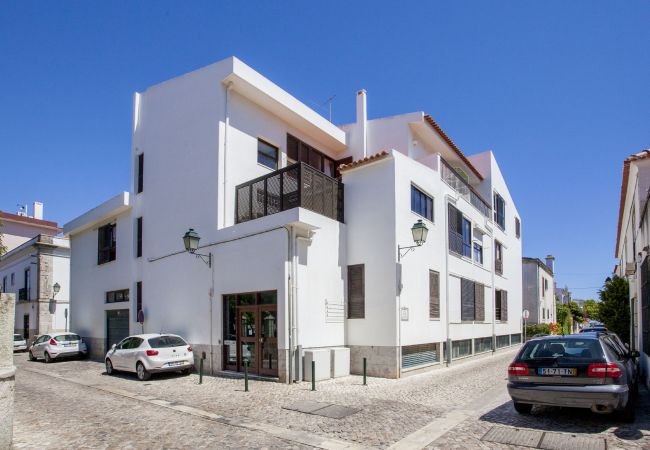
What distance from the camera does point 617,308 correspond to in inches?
720

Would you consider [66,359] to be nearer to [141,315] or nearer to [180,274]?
[141,315]

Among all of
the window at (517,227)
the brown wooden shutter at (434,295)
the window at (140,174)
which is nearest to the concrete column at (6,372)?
the brown wooden shutter at (434,295)

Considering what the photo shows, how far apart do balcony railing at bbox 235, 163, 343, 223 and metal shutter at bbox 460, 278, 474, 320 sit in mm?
6845

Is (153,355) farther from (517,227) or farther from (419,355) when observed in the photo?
(517,227)

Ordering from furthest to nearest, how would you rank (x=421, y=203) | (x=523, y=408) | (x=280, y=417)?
1. (x=421, y=203)
2. (x=280, y=417)
3. (x=523, y=408)

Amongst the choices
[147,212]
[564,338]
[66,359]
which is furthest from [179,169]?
[564,338]

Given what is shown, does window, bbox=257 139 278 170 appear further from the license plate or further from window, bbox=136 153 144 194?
the license plate

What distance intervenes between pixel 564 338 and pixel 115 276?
16905 millimetres

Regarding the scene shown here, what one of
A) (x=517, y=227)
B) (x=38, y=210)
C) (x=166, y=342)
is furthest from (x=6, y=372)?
(x=38, y=210)

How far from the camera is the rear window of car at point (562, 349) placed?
739 cm

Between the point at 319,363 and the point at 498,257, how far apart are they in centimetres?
1636

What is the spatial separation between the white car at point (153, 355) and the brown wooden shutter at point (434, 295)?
7828 millimetres

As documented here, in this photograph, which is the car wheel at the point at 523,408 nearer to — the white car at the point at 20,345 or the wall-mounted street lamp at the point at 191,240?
the wall-mounted street lamp at the point at 191,240

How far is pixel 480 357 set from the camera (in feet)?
65.8
